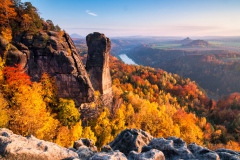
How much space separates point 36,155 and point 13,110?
2281cm

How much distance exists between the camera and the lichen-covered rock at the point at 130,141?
19.1 meters

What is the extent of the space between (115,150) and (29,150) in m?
6.65

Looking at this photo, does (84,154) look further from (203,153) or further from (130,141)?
(203,153)

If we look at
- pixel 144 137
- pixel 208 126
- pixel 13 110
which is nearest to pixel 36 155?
pixel 144 137

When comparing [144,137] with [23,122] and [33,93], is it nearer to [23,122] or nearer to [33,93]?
[23,122]

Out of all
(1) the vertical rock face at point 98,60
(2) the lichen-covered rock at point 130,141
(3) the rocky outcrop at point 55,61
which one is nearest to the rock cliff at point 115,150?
(2) the lichen-covered rock at point 130,141

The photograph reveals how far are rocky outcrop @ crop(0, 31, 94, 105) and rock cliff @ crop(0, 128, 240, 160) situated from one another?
826 inches

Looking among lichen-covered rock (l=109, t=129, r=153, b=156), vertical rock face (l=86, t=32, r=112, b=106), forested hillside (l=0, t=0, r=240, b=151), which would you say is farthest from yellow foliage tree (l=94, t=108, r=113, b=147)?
lichen-covered rock (l=109, t=129, r=153, b=156)

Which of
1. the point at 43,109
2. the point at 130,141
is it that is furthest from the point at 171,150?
the point at 43,109

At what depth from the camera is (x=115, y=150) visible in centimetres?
1639

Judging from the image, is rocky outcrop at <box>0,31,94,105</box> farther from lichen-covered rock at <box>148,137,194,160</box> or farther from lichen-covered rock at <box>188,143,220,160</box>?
lichen-covered rock at <box>188,143,220,160</box>

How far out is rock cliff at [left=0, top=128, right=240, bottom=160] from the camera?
1220cm

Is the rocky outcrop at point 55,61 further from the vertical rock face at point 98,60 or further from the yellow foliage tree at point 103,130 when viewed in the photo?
the yellow foliage tree at point 103,130

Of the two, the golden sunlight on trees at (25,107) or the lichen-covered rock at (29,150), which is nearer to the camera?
the lichen-covered rock at (29,150)
